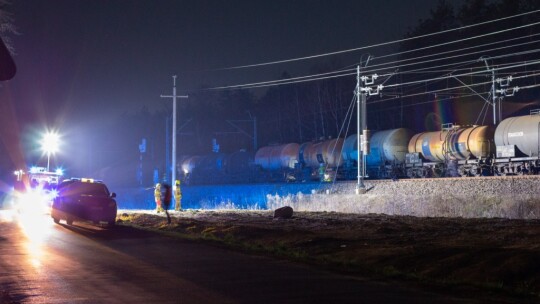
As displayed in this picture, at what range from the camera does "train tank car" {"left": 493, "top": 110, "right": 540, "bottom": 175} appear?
3766 cm

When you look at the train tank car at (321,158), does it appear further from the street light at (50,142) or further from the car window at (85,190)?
the car window at (85,190)

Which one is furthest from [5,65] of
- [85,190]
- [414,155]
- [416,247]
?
[414,155]

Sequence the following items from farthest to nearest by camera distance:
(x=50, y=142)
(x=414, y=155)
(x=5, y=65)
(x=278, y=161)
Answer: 1. (x=278, y=161)
2. (x=50, y=142)
3. (x=414, y=155)
4. (x=5, y=65)

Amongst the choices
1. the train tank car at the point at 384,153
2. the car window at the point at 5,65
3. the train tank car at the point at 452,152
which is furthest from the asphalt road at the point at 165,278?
the train tank car at the point at 384,153

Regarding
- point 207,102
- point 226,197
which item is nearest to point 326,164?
point 226,197

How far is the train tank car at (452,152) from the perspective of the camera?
41.4 m

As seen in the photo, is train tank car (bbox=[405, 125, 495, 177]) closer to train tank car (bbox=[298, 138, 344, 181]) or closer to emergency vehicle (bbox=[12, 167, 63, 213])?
train tank car (bbox=[298, 138, 344, 181])

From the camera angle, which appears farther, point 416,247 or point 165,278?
point 416,247

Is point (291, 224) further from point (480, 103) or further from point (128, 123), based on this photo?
point (128, 123)

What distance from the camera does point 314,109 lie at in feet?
306

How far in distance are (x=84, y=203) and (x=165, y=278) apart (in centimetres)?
1426

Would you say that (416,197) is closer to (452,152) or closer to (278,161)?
Result: (452,152)

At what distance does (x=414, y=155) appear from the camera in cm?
4650

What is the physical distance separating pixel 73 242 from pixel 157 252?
3633 millimetres
